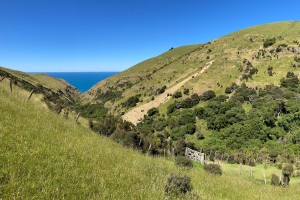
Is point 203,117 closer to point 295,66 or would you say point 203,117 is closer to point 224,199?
point 295,66

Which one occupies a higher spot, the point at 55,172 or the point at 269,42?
the point at 269,42

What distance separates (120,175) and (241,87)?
65.8m

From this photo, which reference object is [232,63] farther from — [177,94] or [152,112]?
[152,112]

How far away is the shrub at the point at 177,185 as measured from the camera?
7.55m

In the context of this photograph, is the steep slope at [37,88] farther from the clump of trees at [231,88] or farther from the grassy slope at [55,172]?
the clump of trees at [231,88]

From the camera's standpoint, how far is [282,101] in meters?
55.4

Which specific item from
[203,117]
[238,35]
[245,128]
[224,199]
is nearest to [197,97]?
[203,117]

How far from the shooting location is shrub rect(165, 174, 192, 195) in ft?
24.8

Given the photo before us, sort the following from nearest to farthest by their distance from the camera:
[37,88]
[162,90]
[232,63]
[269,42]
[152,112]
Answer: [37,88], [152,112], [232,63], [269,42], [162,90]

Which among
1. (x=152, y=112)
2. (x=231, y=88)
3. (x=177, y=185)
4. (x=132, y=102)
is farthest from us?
(x=132, y=102)

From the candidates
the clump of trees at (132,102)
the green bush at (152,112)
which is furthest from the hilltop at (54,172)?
the clump of trees at (132,102)

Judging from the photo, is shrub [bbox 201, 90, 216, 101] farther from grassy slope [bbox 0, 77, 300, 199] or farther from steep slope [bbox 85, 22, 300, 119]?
grassy slope [bbox 0, 77, 300, 199]

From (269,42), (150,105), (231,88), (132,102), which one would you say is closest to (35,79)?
(132,102)

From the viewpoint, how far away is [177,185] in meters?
7.69
